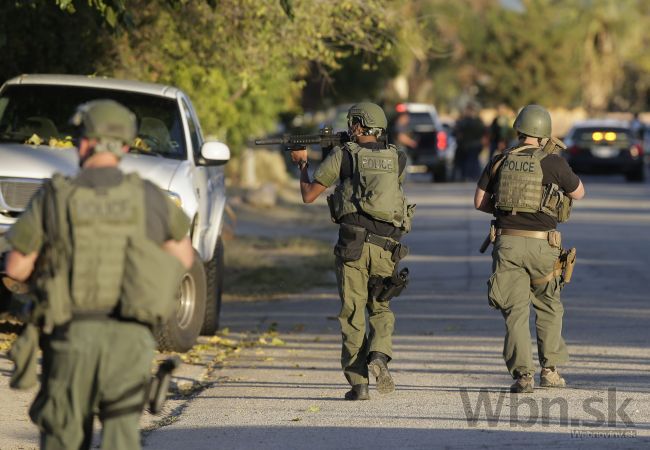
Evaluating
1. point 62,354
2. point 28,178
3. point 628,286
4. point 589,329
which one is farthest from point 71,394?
point 628,286

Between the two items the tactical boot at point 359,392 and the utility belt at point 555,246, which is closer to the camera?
the tactical boot at point 359,392

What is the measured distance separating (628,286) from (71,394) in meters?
10.3

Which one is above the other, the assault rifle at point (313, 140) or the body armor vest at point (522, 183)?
the assault rifle at point (313, 140)

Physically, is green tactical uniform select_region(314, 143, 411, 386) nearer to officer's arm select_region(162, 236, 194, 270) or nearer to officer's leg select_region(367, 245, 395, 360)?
officer's leg select_region(367, 245, 395, 360)

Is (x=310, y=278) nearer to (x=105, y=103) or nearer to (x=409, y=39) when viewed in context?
(x=409, y=39)

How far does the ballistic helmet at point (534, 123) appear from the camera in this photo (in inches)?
344

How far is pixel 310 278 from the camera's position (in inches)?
626

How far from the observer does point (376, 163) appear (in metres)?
8.48

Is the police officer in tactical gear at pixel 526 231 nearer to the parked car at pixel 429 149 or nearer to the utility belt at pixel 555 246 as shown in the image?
the utility belt at pixel 555 246

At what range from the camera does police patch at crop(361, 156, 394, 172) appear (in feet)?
27.8

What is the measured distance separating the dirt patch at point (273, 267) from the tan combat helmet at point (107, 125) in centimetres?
907

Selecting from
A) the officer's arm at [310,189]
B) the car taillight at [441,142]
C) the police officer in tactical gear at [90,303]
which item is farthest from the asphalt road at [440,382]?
the car taillight at [441,142]

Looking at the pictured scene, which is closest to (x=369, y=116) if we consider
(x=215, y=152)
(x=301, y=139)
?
(x=301, y=139)

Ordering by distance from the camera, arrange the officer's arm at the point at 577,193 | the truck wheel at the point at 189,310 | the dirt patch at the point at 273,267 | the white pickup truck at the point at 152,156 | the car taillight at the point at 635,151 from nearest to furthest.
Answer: the officer's arm at the point at 577,193
the white pickup truck at the point at 152,156
the truck wheel at the point at 189,310
the dirt patch at the point at 273,267
the car taillight at the point at 635,151
